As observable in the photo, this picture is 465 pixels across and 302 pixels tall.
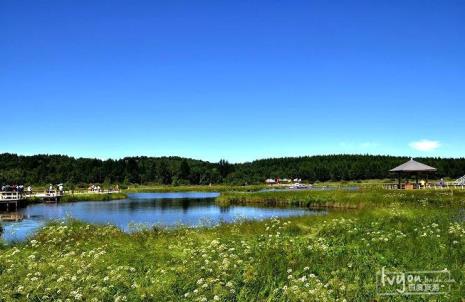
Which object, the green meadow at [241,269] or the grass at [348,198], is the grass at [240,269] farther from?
the grass at [348,198]

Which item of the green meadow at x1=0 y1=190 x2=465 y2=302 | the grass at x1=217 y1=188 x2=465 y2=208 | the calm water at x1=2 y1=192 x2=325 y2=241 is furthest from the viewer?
the grass at x1=217 y1=188 x2=465 y2=208

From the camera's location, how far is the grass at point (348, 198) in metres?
44.8

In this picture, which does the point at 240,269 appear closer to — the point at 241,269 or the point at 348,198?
the point at 241,269

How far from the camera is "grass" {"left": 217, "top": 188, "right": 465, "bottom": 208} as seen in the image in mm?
44844

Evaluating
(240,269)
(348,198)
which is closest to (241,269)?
(240,269)

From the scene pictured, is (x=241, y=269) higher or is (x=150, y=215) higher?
(x=241, y=269)

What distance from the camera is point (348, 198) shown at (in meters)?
54.8

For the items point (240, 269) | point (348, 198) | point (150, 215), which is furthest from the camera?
point (348, 198)

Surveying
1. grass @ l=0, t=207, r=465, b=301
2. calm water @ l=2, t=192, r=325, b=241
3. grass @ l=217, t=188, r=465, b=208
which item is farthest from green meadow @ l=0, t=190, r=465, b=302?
grass @ l=217, t=188, r=465, b=208

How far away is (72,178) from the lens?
184 meters

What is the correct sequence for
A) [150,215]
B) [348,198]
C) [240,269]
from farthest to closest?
[348,198] < [150,215] < [240,269]

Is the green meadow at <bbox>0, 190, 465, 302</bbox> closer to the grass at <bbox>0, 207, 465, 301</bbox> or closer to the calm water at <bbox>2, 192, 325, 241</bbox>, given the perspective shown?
the grass at <bbox>0, 207, 465, 301</bbox>

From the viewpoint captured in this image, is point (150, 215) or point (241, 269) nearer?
point (241, 269)

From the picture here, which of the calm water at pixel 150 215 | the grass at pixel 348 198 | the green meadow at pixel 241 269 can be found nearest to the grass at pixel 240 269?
the green meadow at pixel 241 269
